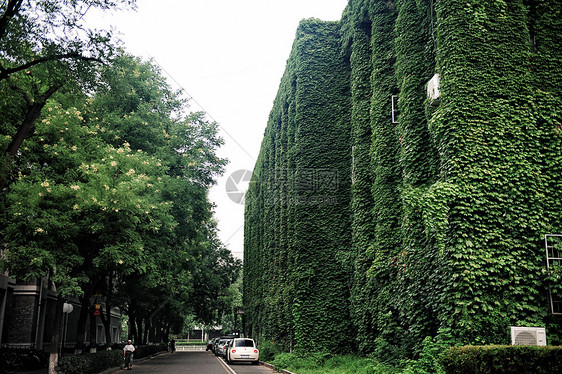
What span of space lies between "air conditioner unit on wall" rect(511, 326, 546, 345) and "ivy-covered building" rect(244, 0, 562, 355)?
828mm

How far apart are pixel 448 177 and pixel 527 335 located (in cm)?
412

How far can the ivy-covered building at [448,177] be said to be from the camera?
11.7 m

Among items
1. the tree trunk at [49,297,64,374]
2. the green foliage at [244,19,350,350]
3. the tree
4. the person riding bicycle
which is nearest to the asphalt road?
the person riding bicycle

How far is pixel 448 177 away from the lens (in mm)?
12578

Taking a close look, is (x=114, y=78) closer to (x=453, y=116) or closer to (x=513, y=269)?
(x=453, y=116)

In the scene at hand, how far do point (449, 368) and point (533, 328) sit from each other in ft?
6.67

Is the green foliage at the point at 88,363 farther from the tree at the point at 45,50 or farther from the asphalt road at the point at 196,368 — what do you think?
the tree at the point at 45,50

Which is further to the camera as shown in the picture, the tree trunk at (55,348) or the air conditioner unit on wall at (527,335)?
the tree trunk at (55,348)

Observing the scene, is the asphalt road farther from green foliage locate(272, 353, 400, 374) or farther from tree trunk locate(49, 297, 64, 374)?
tree trunk locate(49, 297, 64, 374)

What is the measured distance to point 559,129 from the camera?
496 inches

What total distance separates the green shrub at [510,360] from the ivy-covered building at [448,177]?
1779 millimetres

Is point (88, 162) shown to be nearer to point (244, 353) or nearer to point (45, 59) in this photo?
point (45, 59)

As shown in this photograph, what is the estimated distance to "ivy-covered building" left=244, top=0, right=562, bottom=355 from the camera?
1167 cm

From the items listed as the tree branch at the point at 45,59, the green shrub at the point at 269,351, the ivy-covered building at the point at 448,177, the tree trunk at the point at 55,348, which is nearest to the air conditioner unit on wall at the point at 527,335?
the ivy-covered building at the point at 448,177
